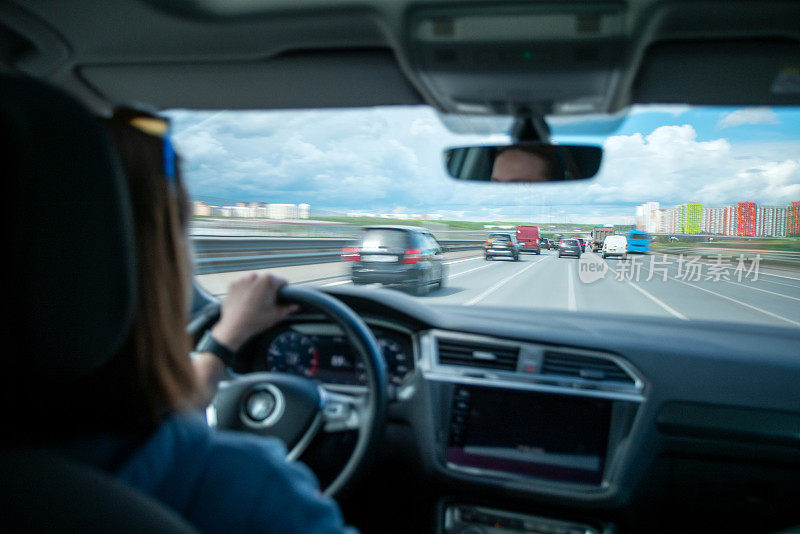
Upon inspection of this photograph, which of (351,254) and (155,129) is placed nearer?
(155,129)

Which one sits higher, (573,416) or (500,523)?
(573,416)

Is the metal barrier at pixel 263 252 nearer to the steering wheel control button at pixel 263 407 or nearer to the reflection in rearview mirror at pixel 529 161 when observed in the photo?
the steering wheel control button at pixel 263 407

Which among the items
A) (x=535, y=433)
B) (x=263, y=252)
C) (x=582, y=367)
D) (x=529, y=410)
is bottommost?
(x=535, y=433)

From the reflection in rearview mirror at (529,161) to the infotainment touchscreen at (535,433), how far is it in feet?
4.07

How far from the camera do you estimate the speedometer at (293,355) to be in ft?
9.55

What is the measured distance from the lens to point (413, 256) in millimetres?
5348

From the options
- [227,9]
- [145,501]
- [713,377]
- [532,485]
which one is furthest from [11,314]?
[713,377]

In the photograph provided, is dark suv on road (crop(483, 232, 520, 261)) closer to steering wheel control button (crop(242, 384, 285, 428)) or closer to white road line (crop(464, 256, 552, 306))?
white road line (crop(464, 256, 552, 306))

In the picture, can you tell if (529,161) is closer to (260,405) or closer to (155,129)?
(260,405)

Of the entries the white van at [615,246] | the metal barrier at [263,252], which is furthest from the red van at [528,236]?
the metal barrier at [263,252]

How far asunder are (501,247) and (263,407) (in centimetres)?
712

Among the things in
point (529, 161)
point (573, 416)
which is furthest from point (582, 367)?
point (529, 161)

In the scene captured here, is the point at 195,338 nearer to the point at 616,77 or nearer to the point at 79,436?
the point at 79,436

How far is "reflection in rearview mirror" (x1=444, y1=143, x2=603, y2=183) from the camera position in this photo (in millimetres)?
3299
